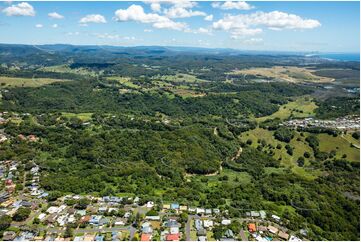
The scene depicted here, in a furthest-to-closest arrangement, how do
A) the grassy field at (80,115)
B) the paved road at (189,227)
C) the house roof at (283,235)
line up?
the grassy field at (80,115)
the house roof at (283,235)
the paved road at (189,227)

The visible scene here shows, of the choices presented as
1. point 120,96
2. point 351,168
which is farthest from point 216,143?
point 120,96

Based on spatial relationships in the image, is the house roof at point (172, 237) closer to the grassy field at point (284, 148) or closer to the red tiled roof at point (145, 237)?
the red tiled roof at point (145, 237)

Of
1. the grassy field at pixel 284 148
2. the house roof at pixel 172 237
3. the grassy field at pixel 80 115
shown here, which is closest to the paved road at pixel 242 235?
the house roof at pixel 172 237

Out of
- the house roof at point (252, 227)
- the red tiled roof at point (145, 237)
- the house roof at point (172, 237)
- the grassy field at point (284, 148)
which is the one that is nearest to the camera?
the red tiled roof at point (145, 237)

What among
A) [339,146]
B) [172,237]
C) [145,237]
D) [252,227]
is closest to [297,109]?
[339,146]

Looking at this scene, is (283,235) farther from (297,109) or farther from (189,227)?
(297,109)

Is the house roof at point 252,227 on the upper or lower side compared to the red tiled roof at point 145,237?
upper

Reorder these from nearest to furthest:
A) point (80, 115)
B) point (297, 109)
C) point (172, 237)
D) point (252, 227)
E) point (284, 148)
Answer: point (172, 237) → point (252, 227) → point (284, 148) → point (80, 115) → point (297, 109)

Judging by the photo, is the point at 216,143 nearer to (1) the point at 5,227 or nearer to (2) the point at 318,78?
(1) the point at 5,227
